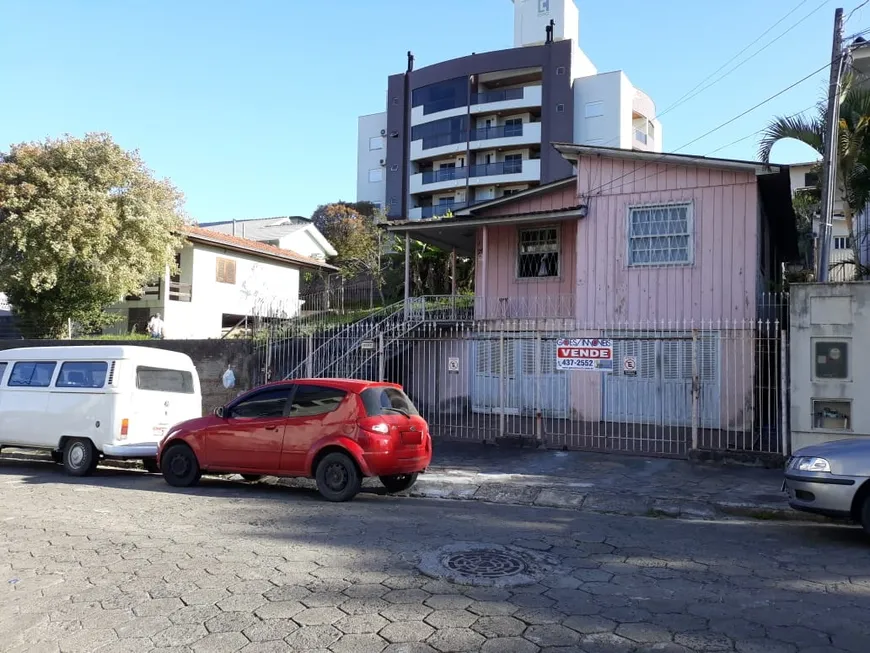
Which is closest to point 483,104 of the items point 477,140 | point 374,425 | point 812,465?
point 477,140

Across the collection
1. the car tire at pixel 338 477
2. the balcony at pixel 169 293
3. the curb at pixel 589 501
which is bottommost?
the curb at pixel 589 501

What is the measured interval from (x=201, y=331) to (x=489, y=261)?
1391 centimetres

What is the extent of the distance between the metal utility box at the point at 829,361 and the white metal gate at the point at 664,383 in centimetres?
357

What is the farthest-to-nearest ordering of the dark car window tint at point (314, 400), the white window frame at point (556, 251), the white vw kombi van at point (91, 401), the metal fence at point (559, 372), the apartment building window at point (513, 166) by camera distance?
the apartment building window at point (513, 166) < the white window frame at point (556, 251) < the metal fence at point (559, 372) < the white vw kombi van at point (91, 401) < the dark car window tint at point (314, 400)

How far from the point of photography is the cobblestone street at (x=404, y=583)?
4.24 meters

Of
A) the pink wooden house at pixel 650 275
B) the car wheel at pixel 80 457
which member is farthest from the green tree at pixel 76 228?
the car wheel at pixel 80 457

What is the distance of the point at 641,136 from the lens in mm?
49531

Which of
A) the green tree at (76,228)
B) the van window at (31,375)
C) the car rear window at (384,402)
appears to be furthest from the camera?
the green tree at (76,228)

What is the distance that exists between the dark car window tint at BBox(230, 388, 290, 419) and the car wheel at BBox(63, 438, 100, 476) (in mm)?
2902

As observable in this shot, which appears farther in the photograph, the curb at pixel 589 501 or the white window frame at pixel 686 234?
the white window frame at pixel 686 234

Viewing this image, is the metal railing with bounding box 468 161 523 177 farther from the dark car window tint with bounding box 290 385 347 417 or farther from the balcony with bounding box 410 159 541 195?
the dark car window tint with bounding box 290 385 347 417

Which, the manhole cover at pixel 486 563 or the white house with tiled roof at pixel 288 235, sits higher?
the white house with tiled roof at pixel 288 235

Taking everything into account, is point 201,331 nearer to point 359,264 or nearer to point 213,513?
point 359,264

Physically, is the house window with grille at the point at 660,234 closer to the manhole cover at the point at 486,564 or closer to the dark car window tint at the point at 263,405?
the dark car window tint at the point at 263,405
